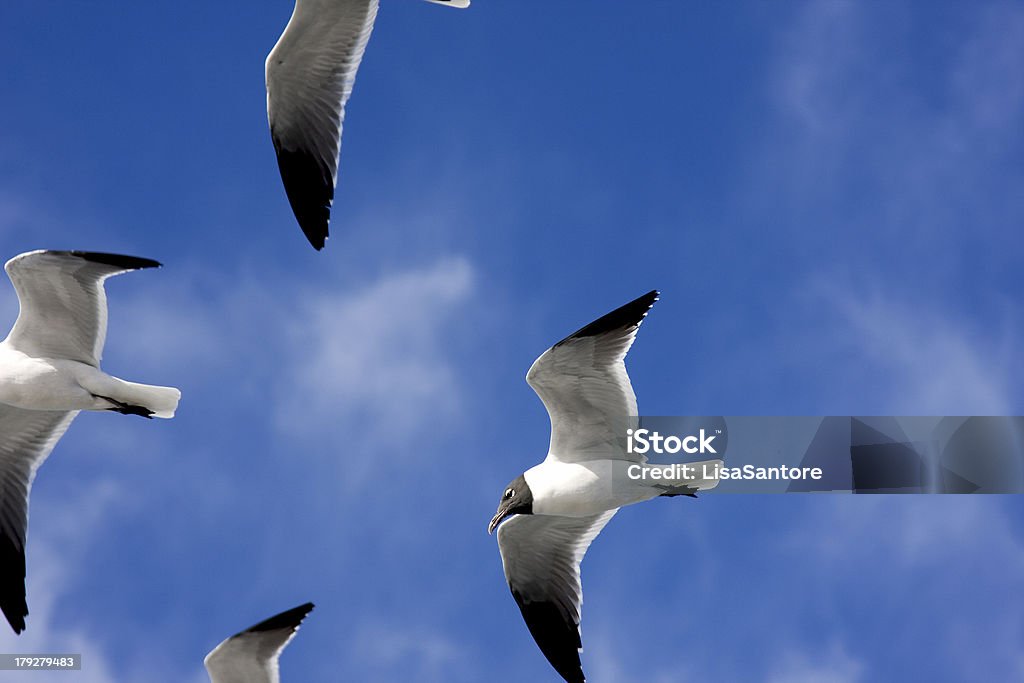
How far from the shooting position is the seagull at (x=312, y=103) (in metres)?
12.3

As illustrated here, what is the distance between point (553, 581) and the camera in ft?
39.7

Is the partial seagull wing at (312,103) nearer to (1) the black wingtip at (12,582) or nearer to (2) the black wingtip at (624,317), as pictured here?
(2) the black wingtip at (624,317)

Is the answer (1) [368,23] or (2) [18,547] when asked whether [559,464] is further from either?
(2) [18,547]

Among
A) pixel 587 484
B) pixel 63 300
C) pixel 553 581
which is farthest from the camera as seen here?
pixel 553 581

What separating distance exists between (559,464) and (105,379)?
3.70 metres

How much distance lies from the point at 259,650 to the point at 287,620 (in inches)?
12.2

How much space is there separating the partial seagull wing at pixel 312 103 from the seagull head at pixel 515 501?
2769mm

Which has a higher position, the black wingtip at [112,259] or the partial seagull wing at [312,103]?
the partial seagull wing at [312,103]

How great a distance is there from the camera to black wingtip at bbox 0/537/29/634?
498 inches

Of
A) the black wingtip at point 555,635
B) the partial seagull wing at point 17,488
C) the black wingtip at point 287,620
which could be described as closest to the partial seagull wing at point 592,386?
the black wingtip at point 555,635

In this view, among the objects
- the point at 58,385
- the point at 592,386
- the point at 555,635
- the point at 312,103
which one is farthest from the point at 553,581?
the point at 312,103

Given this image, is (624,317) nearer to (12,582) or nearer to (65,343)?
(65,343)

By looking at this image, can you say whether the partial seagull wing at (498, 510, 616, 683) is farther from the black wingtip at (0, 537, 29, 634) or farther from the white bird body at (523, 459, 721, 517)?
the black wingtip at (0, 537, 29, 634)

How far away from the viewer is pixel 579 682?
1215 centimetres
